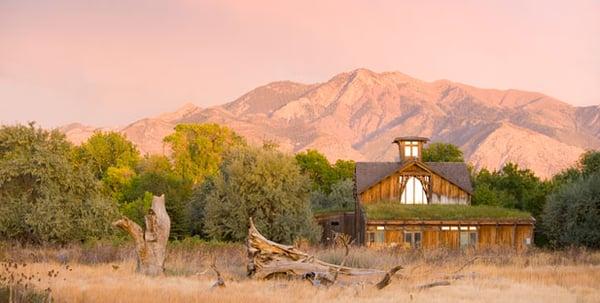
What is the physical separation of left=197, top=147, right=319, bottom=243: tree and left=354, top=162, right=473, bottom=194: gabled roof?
4.92 m

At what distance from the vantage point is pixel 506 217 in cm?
5219

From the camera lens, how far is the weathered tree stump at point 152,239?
2421cm

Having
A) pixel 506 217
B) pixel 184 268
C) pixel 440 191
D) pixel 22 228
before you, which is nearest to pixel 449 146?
pixel 440 191

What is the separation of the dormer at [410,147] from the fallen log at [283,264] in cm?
3539

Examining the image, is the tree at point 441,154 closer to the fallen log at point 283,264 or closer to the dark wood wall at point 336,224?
the dark wood wall at point 336,224

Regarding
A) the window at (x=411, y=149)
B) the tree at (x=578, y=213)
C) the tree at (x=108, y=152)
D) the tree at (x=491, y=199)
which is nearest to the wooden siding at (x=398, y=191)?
the window at (x=411, y=149)

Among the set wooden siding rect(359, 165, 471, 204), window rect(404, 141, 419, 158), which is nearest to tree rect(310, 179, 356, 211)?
window rect(404, 141, 419, 158)

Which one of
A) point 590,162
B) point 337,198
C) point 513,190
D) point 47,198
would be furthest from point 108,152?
point 590,162

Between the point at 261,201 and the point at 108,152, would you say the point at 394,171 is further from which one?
the point at 108,152

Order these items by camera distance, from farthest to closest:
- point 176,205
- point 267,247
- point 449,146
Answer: point 449,146, point 176,205, point 267,247

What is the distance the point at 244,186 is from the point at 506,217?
17.3 meters

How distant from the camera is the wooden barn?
51750 millimetres

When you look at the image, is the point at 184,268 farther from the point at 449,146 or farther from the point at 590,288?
the point at 449,146

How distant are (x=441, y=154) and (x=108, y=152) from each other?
121 feet
